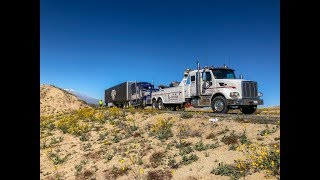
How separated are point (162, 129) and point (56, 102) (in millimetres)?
54432

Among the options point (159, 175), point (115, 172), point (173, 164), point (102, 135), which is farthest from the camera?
point (102, 135)

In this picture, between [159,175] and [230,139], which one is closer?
[159,175]

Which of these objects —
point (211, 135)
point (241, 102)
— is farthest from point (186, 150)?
point (241, 102)

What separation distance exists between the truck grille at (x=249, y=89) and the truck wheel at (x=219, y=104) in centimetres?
135

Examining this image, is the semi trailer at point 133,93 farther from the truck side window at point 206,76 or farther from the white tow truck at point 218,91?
the truck side window at point 206,76

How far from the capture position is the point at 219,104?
21906 millimetres

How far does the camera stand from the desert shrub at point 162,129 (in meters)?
15.3

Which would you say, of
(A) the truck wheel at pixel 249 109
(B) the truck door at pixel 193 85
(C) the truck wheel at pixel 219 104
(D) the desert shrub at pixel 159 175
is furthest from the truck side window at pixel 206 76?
(D) the desert shrub at pixel 159 175

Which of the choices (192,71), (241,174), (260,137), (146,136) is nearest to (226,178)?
(241,174)

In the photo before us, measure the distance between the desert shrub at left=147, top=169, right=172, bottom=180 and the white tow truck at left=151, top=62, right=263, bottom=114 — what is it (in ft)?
35.2

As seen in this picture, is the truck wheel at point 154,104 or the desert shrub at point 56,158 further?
the truck wheel at point 154,104

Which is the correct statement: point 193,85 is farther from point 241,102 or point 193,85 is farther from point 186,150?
point 186,150

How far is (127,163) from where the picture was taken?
506 inches
